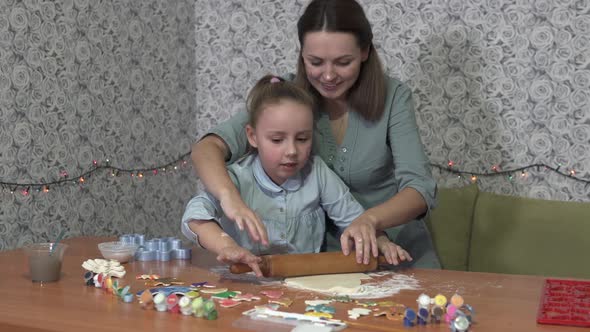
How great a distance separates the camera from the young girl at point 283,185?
1849mm

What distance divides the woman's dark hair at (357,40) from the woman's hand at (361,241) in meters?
0.50

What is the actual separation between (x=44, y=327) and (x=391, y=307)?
634mm

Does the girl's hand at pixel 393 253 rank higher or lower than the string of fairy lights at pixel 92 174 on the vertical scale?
lower

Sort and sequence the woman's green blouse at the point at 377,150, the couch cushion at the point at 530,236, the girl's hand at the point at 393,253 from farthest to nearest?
the couch cushion at the point at 530,236
the woman's green blouse at the point at 377,150
the girl's hand at the point at 393,253

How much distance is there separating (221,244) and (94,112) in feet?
4.22

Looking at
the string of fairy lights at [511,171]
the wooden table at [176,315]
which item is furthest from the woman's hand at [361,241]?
the string of fairy lights at [511,171]

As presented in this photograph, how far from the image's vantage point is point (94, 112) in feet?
8.84

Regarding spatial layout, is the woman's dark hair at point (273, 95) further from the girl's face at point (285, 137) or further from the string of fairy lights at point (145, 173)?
the string of fairy lights at point (145, 173)

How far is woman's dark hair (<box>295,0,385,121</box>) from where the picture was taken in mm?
2006

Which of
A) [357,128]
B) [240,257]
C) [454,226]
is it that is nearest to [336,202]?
[357,128]

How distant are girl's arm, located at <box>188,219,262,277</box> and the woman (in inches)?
6.9

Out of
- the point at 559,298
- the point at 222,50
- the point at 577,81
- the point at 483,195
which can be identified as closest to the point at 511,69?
the point at 577,81

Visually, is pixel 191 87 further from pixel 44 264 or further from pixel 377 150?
pixel 44 264

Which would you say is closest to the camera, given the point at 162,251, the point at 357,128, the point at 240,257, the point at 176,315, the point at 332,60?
the point at 176,315
